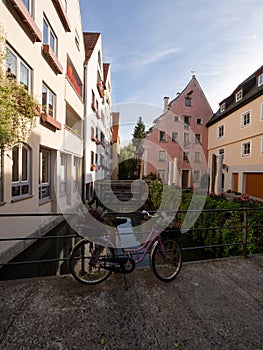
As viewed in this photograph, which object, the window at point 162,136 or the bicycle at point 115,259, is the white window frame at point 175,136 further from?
the bicycle at point 115,259

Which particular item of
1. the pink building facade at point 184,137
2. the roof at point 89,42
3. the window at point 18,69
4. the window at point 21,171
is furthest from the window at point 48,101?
the pink building facade at point 184,137

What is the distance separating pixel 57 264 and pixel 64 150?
16.6ft

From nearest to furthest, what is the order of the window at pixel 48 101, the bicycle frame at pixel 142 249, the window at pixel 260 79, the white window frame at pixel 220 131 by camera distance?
the bicycle frame at pixel 142 249
the window at pixel 48 101
the window at pixel 260 79
the white window frame at pixel 220 131

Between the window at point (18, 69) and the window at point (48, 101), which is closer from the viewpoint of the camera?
the window at point (18, 69)

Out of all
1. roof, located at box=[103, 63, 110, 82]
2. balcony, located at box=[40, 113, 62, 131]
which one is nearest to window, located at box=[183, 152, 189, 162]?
roof, located at box=[103, 63, 110, 82]

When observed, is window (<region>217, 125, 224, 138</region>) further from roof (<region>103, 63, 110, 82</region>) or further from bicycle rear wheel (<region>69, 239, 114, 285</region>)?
bicycle rear wheel (<region>69, 239, 114, 285</region>)

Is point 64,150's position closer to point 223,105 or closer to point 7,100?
point 7,100

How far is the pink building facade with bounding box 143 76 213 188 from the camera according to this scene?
69.4 ft

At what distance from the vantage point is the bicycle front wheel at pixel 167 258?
2.72 meters

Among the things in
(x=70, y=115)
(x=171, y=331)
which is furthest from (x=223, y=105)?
(x=171, y=331)

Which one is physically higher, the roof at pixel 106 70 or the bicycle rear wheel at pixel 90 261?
the roof at pixel 106 70

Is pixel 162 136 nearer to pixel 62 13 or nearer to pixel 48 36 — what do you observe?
pixel 62 13

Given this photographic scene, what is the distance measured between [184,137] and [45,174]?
1765cm

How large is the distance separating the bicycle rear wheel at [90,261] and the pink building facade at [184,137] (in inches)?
726
